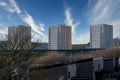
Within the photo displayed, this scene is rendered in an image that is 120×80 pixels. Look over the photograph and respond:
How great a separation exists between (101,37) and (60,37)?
548 inches

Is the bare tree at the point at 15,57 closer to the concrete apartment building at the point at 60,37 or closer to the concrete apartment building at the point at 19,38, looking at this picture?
the concrete apartment building at the point at 19,38

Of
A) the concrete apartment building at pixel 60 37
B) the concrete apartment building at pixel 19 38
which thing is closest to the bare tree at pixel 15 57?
the concrete apartment building at pixel 19 38

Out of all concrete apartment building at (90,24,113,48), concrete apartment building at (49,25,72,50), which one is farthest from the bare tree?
concrete apartment building at (90,24,113,48)

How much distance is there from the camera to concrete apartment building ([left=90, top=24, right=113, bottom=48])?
190ft

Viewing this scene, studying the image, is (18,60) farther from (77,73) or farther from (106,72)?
(106,72)

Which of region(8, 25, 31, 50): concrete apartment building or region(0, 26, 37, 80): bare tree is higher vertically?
region(8, 25, 31, 50): concrete apartment building

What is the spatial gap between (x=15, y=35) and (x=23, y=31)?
94cm

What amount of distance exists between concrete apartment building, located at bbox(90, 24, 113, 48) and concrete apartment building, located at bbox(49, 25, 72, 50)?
11.4 m

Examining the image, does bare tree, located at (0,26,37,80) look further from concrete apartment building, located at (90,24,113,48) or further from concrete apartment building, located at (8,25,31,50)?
concrete apartment building, located at (90,24,113,48)

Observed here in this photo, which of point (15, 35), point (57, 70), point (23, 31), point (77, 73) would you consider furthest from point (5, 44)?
point (77, 73)

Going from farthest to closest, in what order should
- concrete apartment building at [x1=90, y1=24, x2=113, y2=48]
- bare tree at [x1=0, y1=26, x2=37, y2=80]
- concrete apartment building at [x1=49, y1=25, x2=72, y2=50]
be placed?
concrete apartment building at [x1=90, y1=24, x2=113, y2=48]
concrete apartment building at [x1=49, y1=25, x2=72, y2=50]
bare tree at [x1=0, y1=26, x2=37, y2=80]

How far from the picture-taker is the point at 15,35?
1212cm

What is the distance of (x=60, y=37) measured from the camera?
160 ft

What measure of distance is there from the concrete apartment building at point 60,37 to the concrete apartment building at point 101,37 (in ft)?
37.3
